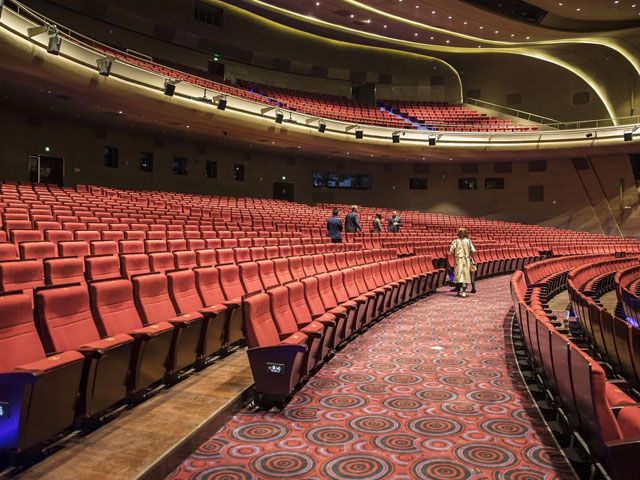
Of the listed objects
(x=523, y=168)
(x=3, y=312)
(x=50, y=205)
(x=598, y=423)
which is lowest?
(x=598, y=423)

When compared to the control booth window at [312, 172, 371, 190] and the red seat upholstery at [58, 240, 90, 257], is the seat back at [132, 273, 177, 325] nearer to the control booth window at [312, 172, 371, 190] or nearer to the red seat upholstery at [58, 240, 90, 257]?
the red seat upholstery at [58, 240, 90, 257]

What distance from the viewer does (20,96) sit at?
7.48 m

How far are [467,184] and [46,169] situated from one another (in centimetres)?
1034

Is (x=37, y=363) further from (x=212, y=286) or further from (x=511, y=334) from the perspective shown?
(x=511, y=334)

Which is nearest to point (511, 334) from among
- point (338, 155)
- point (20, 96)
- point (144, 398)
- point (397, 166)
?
point (144, 398)

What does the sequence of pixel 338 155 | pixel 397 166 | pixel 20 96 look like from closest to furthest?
pixel 20 96
pixel 338 155
pixel 397 166

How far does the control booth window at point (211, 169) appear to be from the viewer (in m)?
11.5

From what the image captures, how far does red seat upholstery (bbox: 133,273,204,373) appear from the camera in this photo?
2.02m

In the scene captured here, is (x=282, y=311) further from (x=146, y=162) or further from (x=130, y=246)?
(x=146, y=162)

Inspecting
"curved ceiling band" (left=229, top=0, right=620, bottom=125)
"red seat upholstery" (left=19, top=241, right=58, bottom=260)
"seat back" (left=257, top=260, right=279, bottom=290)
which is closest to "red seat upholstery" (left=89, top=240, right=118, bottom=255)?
"red seat upholstery" (left=19, top=241, right=58, bottom=260)

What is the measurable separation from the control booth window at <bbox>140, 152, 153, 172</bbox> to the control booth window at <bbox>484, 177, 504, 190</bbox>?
881 cm

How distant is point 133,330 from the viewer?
6.34ft

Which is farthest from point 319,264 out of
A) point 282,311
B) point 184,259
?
point 282,311

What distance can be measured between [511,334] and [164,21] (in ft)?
34.4
